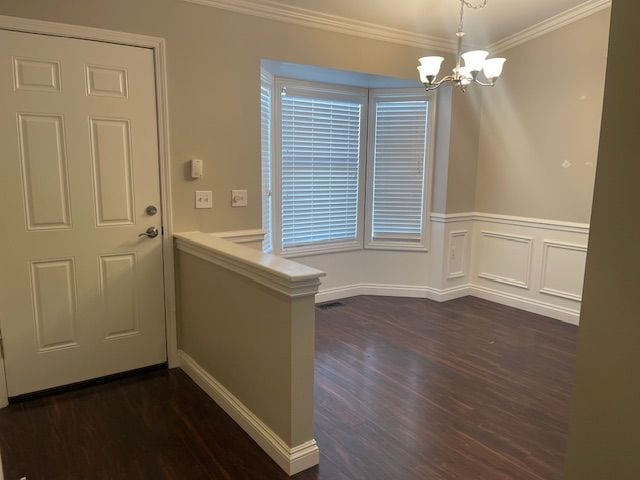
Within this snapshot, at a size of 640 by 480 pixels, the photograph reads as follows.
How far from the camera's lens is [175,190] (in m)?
3.00

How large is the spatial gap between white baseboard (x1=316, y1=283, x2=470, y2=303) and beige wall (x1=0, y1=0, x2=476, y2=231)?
1590mm

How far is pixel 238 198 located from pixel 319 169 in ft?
4.59

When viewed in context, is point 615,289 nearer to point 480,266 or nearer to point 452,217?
point 452,217

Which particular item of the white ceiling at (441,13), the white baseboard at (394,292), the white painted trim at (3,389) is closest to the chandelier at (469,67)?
the white ceiling at (441,13)

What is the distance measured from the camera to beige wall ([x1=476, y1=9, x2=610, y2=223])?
3796 mm

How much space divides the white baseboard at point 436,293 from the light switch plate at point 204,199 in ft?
5.83

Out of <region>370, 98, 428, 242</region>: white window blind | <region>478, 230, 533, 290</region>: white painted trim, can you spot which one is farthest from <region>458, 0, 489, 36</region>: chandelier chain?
<region>478, 230, 533, 290</region>: white painted trim

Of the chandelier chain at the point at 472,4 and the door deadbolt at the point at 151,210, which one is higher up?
the chandelier chain at the point at 472,4

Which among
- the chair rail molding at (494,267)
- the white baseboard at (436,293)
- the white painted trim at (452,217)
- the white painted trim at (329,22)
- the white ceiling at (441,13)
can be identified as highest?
the white ceiling at (441,13)

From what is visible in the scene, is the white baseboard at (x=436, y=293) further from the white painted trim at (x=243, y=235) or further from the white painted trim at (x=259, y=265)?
the white painted trim at (x=259, y=265)

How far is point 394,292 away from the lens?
4832 millimetres

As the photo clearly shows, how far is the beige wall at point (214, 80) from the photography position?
280 cm

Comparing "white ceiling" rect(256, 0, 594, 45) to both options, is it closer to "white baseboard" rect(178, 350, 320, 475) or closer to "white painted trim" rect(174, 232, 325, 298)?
"white painted trim" rect(174, 232, 325, 298)

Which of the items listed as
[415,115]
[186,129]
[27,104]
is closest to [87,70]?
[27,104]
